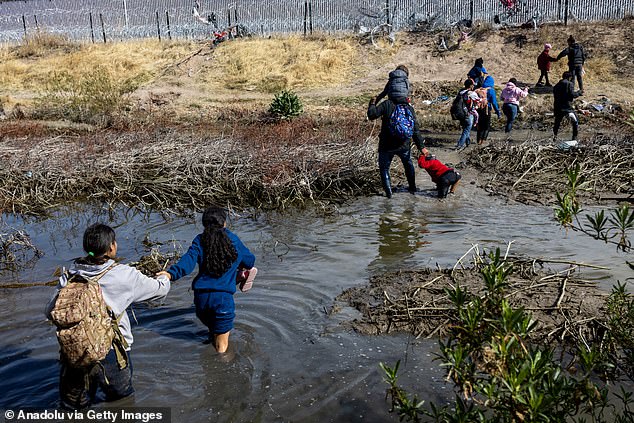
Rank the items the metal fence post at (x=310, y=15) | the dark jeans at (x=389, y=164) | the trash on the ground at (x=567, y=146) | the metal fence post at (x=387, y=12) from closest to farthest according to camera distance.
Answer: the dark jeans at (x=389, y=164), the trash on the ground at (x=567, y=146), the metal fence post at (x=387, y=12), the metal fence post at (x=310, y=15)

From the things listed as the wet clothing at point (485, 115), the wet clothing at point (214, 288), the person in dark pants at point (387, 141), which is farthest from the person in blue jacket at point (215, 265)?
the wet clothing at point (485, 115)

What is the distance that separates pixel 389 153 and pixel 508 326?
22.8ft

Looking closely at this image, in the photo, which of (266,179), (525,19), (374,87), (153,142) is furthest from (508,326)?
(525,19)

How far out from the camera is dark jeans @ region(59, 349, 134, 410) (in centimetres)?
411

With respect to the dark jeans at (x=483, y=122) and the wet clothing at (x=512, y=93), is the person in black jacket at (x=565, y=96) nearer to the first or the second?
the wet clothing at (x=512, y=93)

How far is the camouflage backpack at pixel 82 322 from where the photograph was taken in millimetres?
3850

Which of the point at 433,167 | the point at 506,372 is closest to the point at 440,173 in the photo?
the point at 433,167

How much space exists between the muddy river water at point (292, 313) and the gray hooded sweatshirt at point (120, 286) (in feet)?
3.32

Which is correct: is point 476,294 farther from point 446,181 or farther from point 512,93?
point 512,93

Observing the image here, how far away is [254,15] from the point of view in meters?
33.8

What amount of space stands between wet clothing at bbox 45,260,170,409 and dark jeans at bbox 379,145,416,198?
19.2 ft

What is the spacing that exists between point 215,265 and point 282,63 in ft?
75.3

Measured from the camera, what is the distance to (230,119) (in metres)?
19.2

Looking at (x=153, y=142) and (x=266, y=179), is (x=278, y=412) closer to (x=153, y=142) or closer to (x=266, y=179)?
(x=266, y=179)
